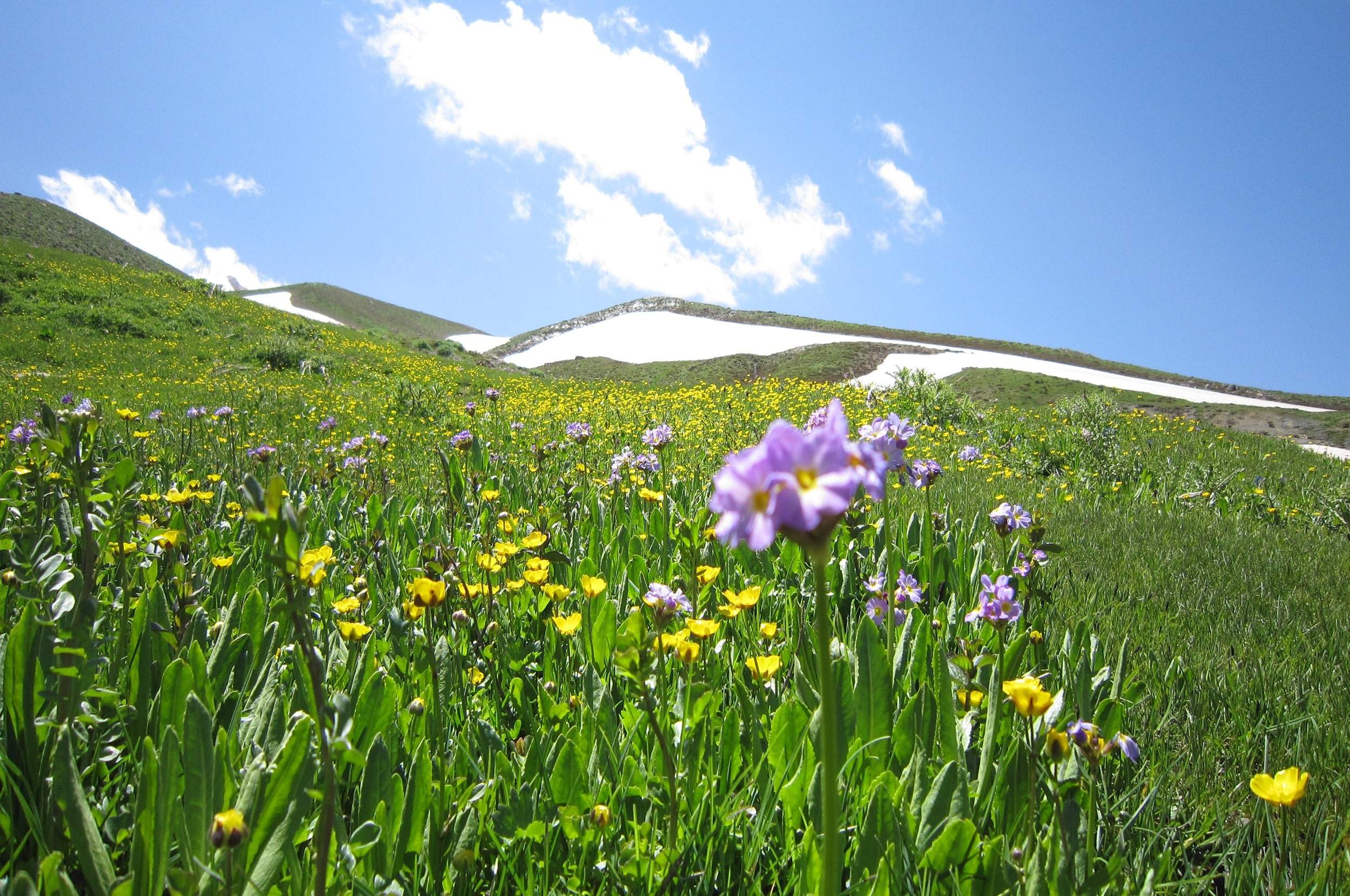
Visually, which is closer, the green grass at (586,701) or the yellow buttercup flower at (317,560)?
the green grass at (586,701)

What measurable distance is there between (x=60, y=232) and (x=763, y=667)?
5913 cm

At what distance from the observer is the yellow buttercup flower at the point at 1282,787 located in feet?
3.11

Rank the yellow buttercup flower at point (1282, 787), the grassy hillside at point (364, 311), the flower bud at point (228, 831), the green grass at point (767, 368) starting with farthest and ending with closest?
1. the grassy hillside at point (364, 311)
2. the green grass at point (767, 368)
3. the yellow buttercup flower at point (1282, 787)
4. the flower bud at point (228, 831)

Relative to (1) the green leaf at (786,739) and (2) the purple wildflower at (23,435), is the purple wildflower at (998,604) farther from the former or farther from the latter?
(2) the purple wildflower at (23,435)

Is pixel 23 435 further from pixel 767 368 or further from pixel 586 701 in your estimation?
pixel 767 368

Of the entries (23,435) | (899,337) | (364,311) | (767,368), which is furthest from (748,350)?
(364,311)

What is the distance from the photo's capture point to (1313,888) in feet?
3.37

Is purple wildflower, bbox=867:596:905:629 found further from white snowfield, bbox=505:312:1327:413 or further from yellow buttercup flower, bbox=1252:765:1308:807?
white snowfield, bbox=505:312:1327:413

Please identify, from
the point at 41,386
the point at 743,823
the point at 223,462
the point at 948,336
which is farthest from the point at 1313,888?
the point at 948,336

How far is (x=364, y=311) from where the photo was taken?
74.9m

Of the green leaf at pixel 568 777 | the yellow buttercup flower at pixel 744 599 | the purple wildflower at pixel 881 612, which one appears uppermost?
the yellow buttercup flower at pixel 744 599

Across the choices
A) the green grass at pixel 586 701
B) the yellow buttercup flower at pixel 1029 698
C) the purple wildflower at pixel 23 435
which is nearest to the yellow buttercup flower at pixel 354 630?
the green grass at pixel 586 701

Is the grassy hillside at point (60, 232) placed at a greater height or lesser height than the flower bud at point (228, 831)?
greater

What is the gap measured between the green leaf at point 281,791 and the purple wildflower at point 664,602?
0.64 m
